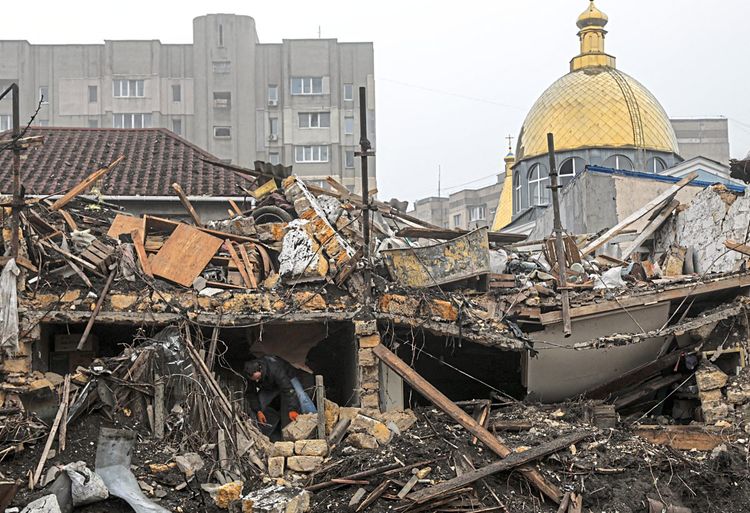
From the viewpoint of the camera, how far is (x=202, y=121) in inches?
1994

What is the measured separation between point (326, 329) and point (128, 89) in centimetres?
4011

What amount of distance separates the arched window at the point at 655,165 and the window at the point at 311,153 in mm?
24084

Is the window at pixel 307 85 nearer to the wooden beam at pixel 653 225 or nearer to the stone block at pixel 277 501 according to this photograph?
the wooden beam at pixel 653 225

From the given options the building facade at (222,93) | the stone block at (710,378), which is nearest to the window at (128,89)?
the building facade at (222,93)

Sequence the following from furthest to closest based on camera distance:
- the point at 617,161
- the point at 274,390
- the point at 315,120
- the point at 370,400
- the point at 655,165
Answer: the point at 315,120, the point at 655,165, the point at 617,161, the point at 274,390, the point at 370,400

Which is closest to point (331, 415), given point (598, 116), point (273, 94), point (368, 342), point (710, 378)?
point (368, 342)

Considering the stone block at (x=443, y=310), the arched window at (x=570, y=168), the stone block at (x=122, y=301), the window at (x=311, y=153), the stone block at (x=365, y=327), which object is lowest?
the stone block at (x=365, y=327)

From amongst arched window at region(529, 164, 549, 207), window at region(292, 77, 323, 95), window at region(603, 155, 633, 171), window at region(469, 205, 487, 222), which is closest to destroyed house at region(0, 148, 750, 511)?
window at region(603, 155, 633, 171)

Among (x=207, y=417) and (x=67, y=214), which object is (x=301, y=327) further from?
(x=67, y=214)

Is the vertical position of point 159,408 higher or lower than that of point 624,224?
lower

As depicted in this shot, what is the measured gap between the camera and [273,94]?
2005 inches

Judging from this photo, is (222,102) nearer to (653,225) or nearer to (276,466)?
(653,225)

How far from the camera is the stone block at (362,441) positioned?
1248 cm

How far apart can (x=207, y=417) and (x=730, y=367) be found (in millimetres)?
7486
